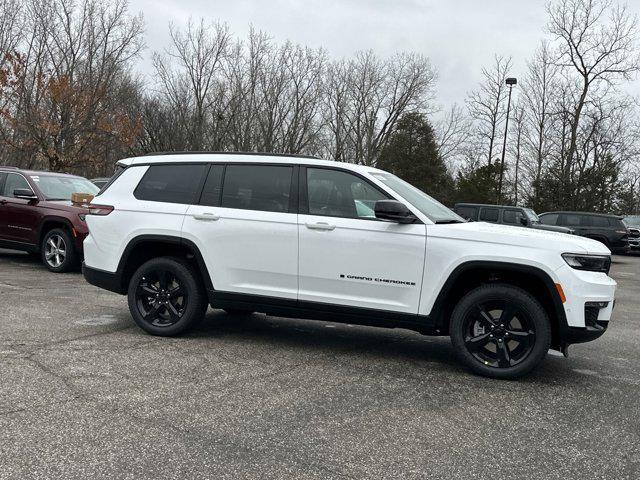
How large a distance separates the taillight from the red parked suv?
3.89 m

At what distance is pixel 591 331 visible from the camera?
4551 mm

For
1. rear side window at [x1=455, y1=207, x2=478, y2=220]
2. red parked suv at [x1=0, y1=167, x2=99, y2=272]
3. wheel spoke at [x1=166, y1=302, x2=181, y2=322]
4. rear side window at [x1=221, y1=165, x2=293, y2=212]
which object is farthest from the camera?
rear side window at [x1=455, y1=207, x2=478, y2=220]

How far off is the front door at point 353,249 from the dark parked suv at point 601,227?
58.2 feet

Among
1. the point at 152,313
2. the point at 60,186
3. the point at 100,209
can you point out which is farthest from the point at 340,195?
the point at 60,186

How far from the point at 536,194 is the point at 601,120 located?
591 cm

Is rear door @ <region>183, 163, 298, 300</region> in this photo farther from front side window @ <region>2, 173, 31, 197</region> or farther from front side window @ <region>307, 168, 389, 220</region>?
front side window @ <region>2, 173, 31, 197</region>

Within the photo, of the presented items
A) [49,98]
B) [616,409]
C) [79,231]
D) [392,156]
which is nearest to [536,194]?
[392,156]

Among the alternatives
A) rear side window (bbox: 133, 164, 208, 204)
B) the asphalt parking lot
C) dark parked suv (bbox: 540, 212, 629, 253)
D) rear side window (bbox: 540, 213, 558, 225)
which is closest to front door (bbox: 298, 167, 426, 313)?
the asphalt parking lot

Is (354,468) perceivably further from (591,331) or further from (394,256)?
(591,331)

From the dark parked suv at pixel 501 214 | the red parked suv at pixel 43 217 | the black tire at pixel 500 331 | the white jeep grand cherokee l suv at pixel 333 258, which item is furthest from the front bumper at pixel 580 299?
Answer: the dark parked suv at pixel 501 214

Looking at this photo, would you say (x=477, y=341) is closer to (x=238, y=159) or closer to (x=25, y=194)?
(x=238, y=159)

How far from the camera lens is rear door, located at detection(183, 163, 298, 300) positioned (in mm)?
5219

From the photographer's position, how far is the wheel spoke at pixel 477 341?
4781 millimetres

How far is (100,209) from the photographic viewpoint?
5875 mm
